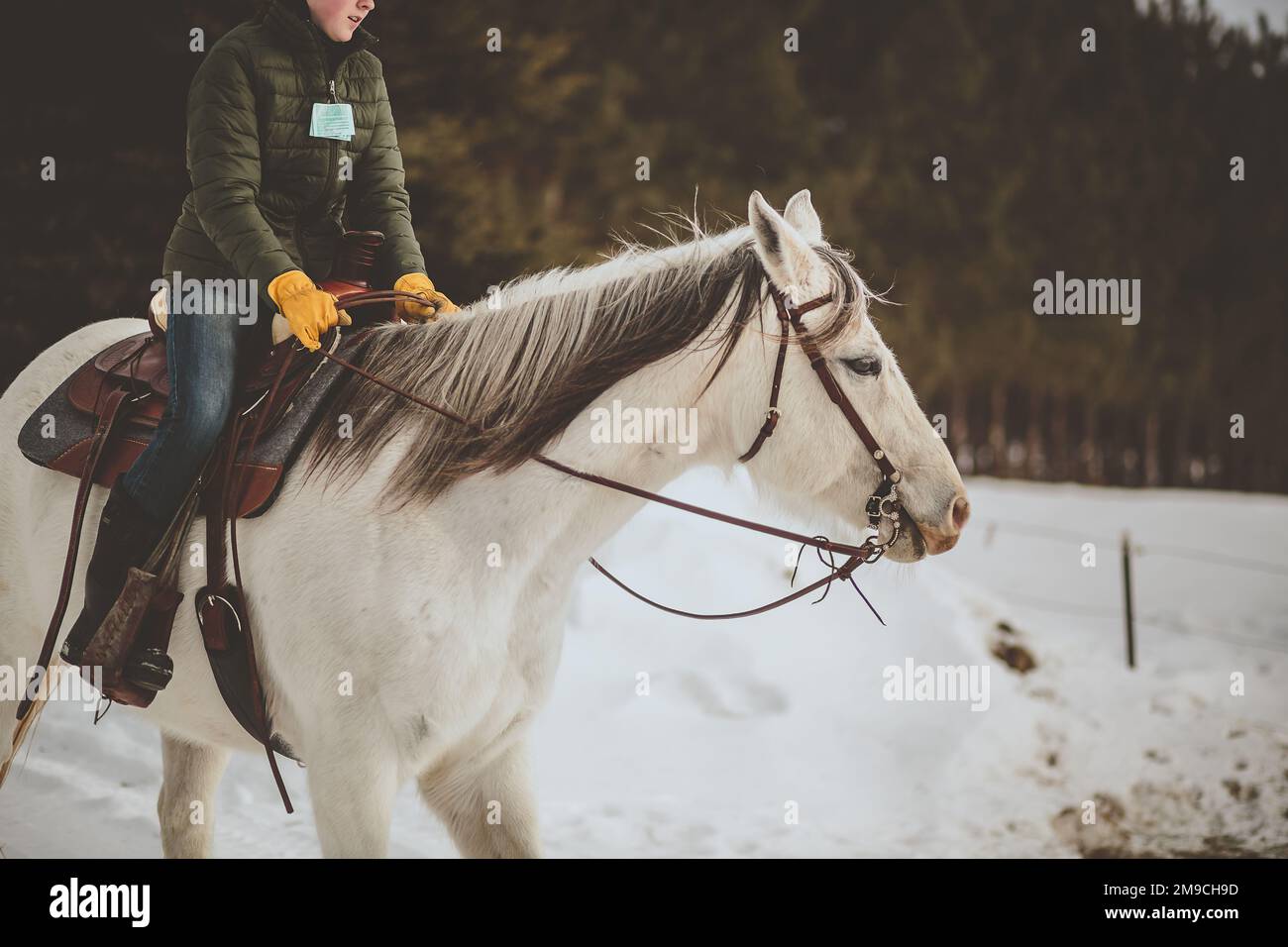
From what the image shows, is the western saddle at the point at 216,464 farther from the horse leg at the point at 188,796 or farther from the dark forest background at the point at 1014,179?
the dark forest background at the point at 1014,179

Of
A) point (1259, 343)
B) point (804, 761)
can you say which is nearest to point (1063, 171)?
point (1259, 343)

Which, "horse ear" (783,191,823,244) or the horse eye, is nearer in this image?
the horse eye

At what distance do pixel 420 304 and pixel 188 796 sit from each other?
6.95ft

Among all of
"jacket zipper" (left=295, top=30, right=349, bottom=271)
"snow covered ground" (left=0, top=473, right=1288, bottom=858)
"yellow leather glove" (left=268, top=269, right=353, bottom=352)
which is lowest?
"snow covered ground" (left=0, top=473, right=1288, bottom=858)

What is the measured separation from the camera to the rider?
136 inches

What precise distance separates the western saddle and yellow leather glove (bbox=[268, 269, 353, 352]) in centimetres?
16

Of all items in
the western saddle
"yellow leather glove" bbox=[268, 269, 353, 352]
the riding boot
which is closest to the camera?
"yellow leather glove" bbox=[268, 269, 353, 352]

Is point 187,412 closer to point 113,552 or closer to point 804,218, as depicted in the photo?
point 113,552

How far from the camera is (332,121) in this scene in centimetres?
364

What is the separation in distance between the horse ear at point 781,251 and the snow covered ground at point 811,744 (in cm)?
258

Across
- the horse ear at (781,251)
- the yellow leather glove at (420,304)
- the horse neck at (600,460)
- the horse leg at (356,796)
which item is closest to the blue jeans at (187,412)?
the yellow leather glove at (420,304)

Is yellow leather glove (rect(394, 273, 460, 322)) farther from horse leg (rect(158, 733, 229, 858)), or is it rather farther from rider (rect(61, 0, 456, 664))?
horse leg (rect(158, 733, 229, 858))

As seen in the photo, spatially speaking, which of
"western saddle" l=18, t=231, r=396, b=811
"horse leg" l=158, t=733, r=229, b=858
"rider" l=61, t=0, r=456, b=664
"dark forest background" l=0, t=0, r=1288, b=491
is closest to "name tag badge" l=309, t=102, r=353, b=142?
"rider" l=61, t=0, r=456, b=664

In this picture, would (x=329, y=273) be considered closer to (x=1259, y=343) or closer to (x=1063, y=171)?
(x=1063, y=171)
